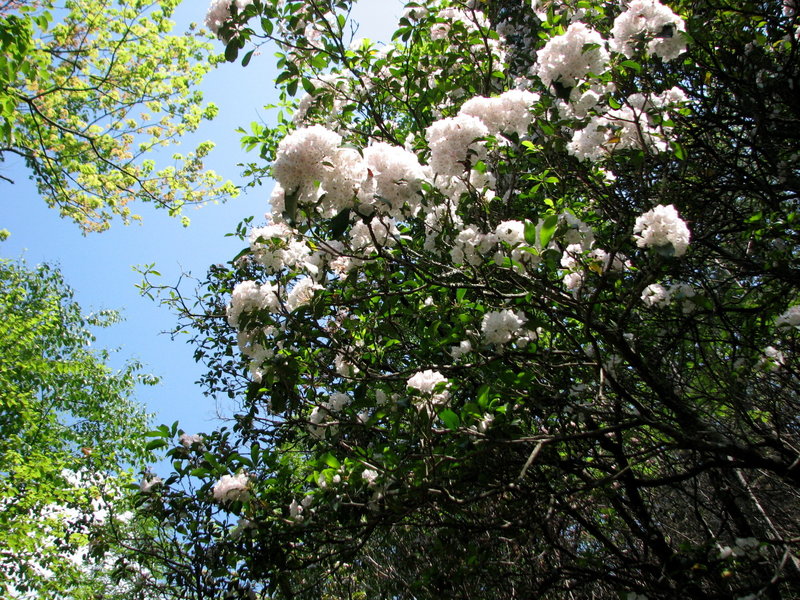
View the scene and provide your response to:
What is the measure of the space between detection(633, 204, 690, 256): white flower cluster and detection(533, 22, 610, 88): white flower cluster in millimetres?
740

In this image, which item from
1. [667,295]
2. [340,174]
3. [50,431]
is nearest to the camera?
[340,174]

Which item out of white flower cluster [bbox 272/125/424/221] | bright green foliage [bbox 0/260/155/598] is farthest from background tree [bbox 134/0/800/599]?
bright green foliage [bbox 0/260/155/598]

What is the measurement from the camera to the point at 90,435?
10773mm

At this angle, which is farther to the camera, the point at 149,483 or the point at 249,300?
the point at 149,483

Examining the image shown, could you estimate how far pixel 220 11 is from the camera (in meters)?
2.50

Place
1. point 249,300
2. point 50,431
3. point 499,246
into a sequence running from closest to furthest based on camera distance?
1. point 499,246
2. point 249,300
3. point 50,431

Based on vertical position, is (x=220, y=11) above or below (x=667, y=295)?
above

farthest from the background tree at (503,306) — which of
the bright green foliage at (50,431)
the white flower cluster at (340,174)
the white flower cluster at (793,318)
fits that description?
the bright green foliage at (50,431)

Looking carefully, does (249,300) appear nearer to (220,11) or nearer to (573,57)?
(220,11)

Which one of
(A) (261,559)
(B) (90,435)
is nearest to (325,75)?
(A) (261,559)

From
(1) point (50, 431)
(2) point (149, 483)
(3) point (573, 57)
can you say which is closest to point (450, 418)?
(3) point (573, 57)

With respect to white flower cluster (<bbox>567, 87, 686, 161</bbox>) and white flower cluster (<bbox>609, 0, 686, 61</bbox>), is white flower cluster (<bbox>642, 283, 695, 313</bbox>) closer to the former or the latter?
white flower cluster (<bbox>567, 87, 686, 161</bbox>)

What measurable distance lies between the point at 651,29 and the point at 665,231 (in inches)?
38.4

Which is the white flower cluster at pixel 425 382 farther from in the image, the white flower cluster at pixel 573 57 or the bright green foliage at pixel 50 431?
the bright green foliage at pixel 50 431
